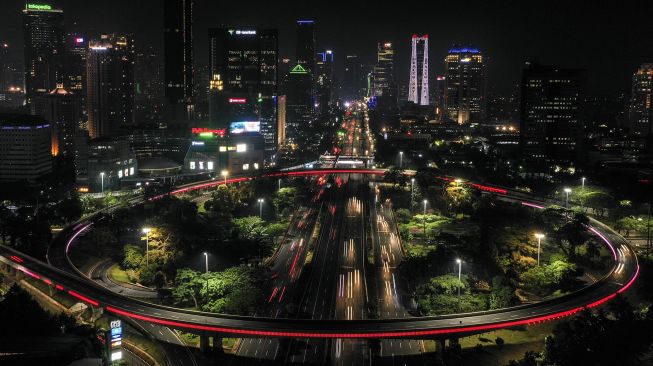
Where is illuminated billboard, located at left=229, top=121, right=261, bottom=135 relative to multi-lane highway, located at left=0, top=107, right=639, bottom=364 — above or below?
above

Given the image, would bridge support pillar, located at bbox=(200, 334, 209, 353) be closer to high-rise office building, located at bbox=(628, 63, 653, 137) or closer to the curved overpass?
the curved overpass

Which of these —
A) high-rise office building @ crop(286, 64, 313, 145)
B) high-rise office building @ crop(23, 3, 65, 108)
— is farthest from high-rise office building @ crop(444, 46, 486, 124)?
high-rise office building @ crop(23, 3, 65, 108)

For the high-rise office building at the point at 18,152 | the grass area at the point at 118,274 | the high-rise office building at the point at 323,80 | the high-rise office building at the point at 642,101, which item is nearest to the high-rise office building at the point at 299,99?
the high-rise office building at the point at 323,80

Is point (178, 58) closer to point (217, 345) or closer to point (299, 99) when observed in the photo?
point (299, 99)

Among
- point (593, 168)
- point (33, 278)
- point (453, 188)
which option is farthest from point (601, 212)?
point (33, 278)

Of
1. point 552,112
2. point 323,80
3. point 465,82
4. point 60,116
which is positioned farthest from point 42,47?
point 552,112
